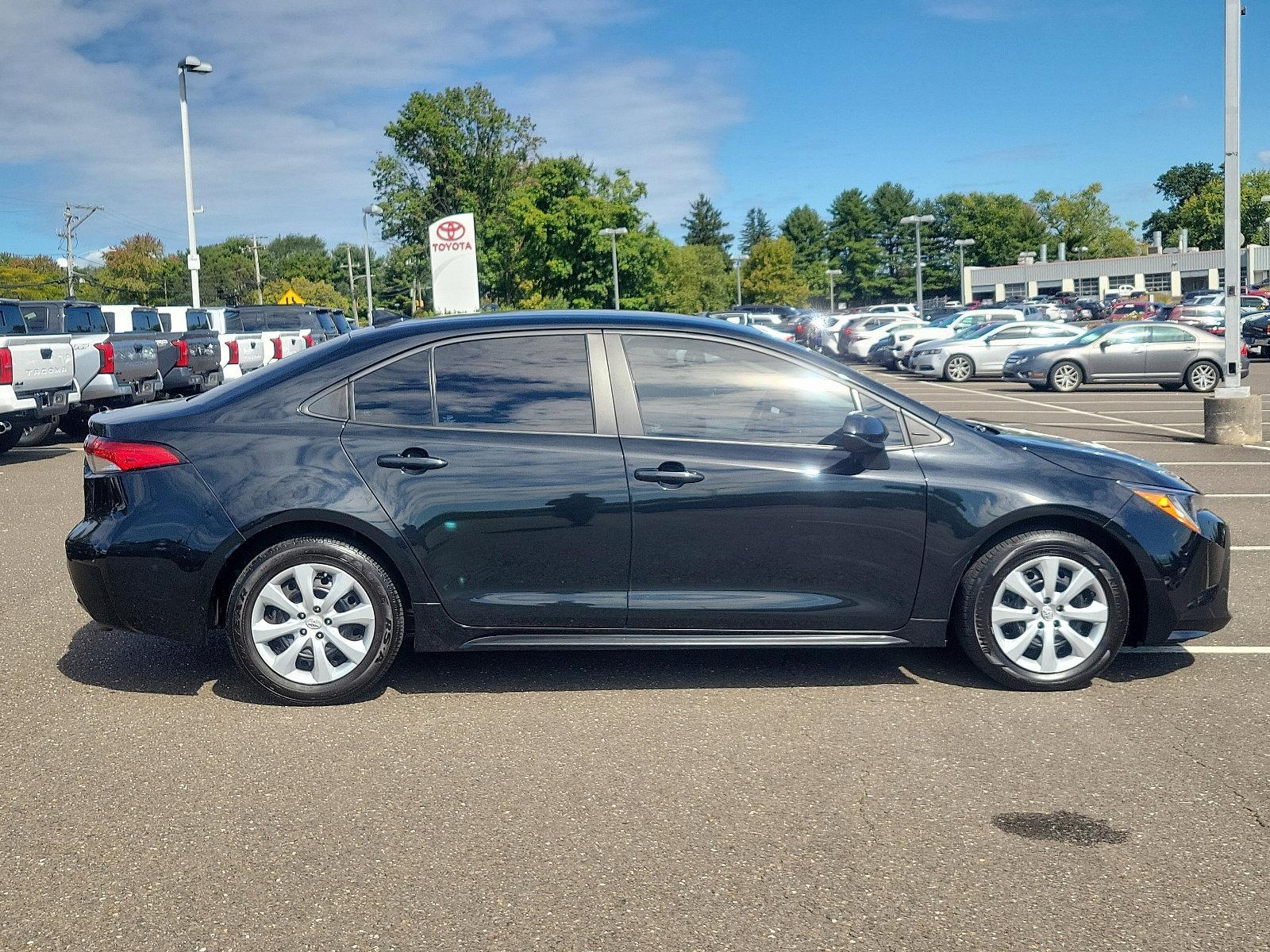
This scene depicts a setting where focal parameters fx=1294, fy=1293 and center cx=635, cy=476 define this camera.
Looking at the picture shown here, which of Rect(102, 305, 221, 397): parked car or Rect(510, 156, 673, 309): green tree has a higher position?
Answer: Rect(510, 156, 673, 309): green tree

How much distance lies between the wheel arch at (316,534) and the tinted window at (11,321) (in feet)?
38.0

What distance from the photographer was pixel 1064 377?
1075 inches

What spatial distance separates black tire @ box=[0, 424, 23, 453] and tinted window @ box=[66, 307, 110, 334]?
2.96 meters

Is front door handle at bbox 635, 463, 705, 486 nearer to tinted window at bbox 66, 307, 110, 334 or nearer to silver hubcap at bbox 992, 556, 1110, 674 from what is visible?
silver hubcap at bbox 992, 556, 1110, 674

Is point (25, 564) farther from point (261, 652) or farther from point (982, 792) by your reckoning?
point (982, 792)

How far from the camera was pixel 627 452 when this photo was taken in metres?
5.25

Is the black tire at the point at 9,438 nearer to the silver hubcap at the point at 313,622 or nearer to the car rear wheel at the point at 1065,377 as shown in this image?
the silver hubcap at the point at 313,622

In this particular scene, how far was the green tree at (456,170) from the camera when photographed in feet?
285

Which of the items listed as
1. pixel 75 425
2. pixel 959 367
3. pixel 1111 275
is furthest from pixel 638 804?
pixel 1111 275

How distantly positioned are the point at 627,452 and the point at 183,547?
1828 millimetres

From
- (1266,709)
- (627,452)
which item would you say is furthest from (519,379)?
(1266,709)

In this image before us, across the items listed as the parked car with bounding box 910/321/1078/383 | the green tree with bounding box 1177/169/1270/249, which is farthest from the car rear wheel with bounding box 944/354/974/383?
the green tree with bounding box 1177/169/1270/249

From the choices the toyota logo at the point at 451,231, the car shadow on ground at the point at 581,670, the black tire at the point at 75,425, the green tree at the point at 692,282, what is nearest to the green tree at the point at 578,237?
the green tree at the point at 692,282

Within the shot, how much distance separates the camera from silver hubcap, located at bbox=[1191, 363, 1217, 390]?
26.3 m
